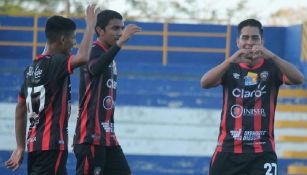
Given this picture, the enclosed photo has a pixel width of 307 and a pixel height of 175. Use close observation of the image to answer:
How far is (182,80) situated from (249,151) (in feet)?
25.5

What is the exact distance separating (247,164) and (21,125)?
196cm

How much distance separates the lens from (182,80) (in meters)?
15.2

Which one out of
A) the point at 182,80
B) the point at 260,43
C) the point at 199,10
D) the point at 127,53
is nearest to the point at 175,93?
the point at 182,80

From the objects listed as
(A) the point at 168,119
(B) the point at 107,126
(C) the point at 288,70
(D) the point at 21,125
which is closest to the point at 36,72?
(D) the point at 21,125

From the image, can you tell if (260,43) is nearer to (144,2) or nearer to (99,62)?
(99,62)

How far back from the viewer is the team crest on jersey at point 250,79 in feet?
24.6

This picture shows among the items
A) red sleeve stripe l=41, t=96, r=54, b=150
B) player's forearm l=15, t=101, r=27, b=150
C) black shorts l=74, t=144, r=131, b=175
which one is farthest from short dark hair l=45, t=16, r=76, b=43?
black shorts l=74, t=144, r=131, b=175

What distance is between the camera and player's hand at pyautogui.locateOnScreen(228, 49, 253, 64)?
7.34m

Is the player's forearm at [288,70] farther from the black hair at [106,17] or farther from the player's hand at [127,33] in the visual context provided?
the black hair at [106,17]

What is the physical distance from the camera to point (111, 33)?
7.92 m

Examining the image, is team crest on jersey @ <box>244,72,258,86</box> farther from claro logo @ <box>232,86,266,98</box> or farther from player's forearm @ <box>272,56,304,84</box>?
player's forearm @ <box>272,56,304,84</box>

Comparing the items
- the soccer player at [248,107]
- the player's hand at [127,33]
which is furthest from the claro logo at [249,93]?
the player's hand at [127,33]

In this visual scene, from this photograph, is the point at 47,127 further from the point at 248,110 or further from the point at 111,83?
the point at 248,110

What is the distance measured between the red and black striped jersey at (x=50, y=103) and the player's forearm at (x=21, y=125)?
120mm
